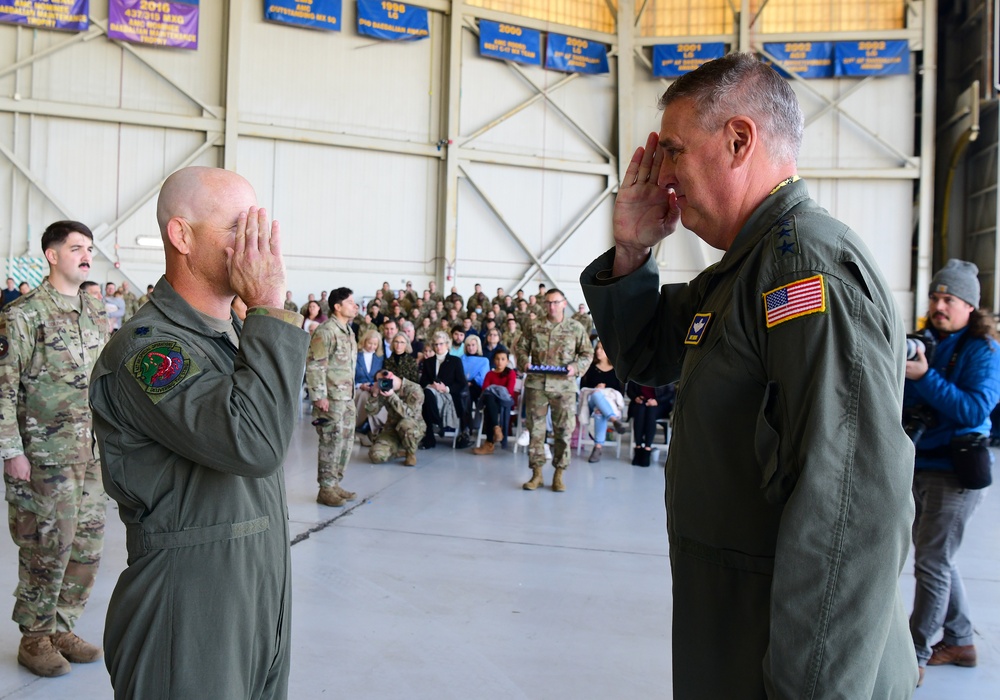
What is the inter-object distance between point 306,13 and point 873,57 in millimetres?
12350

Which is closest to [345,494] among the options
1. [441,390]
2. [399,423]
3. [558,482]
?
[558,482]

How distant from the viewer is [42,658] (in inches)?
119

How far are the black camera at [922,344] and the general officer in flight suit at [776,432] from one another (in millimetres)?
1632

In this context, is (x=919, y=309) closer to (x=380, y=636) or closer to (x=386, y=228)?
→ (x=386, y=228)

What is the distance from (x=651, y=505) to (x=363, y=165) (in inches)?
484

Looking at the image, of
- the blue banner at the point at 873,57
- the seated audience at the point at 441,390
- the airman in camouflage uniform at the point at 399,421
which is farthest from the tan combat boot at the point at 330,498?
the blue banner at the point at 873,57

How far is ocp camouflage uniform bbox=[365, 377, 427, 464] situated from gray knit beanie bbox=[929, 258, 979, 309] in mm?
5618

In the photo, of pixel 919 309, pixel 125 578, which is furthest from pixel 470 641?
pixel 919 309

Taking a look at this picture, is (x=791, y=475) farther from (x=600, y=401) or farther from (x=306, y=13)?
(x=306, y=13)

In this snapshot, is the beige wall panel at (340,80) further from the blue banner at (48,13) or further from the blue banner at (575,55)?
the blue banner at (48,13)

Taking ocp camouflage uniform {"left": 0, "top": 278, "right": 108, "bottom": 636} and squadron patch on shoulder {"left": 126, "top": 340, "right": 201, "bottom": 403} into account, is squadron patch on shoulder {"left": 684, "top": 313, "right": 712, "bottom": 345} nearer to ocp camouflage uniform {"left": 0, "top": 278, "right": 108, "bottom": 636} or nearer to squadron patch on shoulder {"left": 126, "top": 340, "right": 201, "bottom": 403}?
squadron patch on shoulder {"left": 126, "top": 340, "right": 201, "bottom": 403}

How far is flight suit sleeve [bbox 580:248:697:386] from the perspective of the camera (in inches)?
64.2

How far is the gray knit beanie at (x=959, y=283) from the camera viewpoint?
3.13 meters

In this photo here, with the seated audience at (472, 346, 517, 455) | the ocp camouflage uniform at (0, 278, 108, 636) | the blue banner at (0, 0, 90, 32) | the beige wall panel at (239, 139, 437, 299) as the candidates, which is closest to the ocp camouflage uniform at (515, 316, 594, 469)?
the seated audience at (472, 346, 517, 455)
